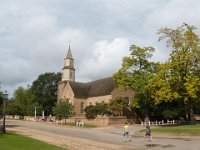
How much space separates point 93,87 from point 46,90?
28288 mm

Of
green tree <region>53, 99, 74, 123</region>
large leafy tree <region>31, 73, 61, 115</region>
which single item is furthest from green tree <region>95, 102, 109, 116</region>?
large leafy tree <region>31, 73, 61, 115</region>

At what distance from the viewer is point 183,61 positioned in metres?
51.0

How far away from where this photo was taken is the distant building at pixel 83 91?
78619mm

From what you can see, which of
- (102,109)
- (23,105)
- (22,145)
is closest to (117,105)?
(102,109)

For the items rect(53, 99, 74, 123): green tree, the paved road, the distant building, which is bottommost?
the paved road

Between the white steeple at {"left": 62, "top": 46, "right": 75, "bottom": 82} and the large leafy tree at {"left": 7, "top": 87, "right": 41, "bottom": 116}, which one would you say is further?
the large leafy tree at {"left": 7, "top": 87, "right": 41, "bottom": 116}

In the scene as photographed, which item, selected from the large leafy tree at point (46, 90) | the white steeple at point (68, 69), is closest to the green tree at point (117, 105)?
A: the white steeple at point (68, 69)

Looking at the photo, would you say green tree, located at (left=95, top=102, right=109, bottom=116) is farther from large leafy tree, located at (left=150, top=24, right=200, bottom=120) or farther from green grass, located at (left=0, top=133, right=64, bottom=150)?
green grass, located at (left=0, top=133, right=64, bottom=150)

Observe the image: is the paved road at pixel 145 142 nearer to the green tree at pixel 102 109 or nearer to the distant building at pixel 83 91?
the green tree at pixel 102 109

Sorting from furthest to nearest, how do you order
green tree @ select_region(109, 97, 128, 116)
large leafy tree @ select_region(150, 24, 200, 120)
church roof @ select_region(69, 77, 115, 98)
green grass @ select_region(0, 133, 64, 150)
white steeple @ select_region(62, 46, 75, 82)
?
white steeple @ select_region(62, 46, 75, 82), church roof @ select_region(69, 77, 115, 98), green tree @ select_region(109, 97, 128, 116), large leafy tree @ select_region(150, 24, 200, 120), green grass @ select_region(0, 133, 64, 150)

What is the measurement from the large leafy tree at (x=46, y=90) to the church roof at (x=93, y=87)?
71.1 feet

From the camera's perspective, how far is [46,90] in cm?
11200

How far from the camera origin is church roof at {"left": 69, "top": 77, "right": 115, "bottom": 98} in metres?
81.1

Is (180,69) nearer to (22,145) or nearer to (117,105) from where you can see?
(117,105)
